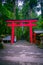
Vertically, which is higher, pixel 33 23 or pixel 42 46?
pixel 33 23

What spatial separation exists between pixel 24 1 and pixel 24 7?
1188 mm

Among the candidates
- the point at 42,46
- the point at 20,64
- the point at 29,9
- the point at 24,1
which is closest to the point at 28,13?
the point at 29,9

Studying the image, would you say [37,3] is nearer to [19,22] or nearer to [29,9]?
[29,9]

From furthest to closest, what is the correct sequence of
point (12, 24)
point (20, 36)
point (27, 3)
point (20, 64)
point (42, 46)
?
point (20, 36) < point (27, 3) < point (12, 24) < point (42, 46) < point (20, 64)

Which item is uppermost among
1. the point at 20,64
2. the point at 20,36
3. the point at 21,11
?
the point at 21,11

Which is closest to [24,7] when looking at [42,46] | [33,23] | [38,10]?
[38,10]

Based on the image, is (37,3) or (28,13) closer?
(37,3)

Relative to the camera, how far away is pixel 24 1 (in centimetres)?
2645

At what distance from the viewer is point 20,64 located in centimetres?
745

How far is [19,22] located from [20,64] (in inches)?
509

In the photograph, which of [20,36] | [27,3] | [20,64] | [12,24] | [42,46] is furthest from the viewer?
[20,36]

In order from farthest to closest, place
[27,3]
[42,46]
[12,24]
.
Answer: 1. [27,3]
2. [12,24]
3. [42,46]

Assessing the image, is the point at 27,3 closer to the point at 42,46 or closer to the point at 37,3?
the point at 37,3

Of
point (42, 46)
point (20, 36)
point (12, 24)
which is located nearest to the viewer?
point (42, 46)
